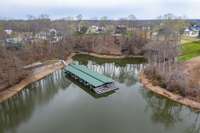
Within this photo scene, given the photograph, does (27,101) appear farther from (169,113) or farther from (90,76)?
(169,113)

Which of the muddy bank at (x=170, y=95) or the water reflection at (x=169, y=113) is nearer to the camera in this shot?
the water reflection at (x=169, y=113)

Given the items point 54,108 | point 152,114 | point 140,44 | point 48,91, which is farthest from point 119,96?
point 140,44

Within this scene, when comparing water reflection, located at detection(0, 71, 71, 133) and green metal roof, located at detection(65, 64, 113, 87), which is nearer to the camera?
water reflection, located at detection(0, 71, 71, 133)

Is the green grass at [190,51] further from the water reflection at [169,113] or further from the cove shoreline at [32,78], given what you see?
the water reflection at [169,113]

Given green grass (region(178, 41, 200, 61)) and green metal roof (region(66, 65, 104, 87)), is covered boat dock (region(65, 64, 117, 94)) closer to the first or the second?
green metal roof (region(66, 65, 104, 87))

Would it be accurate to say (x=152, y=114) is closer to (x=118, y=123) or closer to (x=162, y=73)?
(x=118, y=123)

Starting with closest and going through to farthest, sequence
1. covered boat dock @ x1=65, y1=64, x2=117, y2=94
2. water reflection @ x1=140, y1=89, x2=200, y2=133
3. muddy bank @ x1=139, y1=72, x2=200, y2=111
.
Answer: water reflection @ x1=140, y1=89, x2=200, y2=133 < muddy bank @ x1=139, y1=72, x2=200, y2=111 < covered boat dock @ x1=65, y1=64, x2=117, y2=94

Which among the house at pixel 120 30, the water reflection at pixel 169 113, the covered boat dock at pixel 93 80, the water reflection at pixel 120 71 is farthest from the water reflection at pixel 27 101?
the house at pixel 120 30

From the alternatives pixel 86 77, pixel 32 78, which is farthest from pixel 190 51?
pixel 32 78

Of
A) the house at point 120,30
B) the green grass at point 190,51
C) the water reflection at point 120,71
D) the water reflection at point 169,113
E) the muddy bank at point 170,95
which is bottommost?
the water reflection at point 169,113

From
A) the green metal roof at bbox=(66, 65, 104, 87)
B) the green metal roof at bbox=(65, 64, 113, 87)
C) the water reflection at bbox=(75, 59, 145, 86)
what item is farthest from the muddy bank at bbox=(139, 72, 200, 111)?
the green metal roof at bbox=(66, 65, 104, 87)
